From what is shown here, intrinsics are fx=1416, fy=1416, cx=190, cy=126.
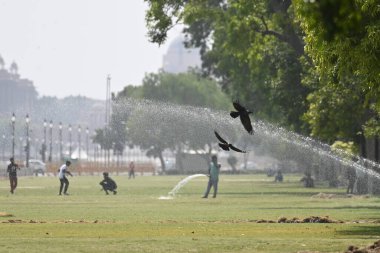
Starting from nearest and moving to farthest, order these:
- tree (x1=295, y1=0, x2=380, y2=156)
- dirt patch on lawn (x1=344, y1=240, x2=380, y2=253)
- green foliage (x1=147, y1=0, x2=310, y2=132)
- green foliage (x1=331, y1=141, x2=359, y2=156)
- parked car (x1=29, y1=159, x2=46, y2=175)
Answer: tree (x1=295, y1=0, x2=380, y2=156) → dirt patch on lawn (x1=344, y1=240, x2=380, y2=253) → green foliage (x1=147, y1=0, x2=310, y2=132) → green foliage (x1=331, y1=141, x2=359, y2=156) → parked car (x1=29, y1=159, x2=46, y2=175)

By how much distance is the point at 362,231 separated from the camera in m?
34.1

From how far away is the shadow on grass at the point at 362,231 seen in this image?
107 ft

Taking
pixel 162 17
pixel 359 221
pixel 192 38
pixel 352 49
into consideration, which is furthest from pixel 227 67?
pixel 352 49

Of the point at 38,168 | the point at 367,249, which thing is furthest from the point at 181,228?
the point at 38,168

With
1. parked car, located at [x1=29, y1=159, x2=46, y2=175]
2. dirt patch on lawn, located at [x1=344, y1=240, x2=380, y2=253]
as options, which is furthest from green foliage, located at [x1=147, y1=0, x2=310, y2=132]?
parked car, located at [x1=29, y1=159, x2=46, y2=175]

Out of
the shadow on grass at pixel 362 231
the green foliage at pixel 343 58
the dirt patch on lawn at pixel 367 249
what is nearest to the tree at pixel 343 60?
the green foliage at pixel 343 58

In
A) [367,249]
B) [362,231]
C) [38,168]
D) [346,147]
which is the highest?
[38,168]

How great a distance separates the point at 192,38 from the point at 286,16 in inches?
1671

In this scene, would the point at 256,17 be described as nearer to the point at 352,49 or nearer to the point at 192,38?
the point at 352,49

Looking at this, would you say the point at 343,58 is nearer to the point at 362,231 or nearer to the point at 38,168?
Answer: the point at 362,231

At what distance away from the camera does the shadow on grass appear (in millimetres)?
32688

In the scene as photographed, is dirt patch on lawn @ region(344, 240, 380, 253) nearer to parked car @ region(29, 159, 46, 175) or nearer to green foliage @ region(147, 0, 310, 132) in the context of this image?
green foliage @ region(147, 0, 310, 132)

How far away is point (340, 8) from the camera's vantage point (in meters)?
16.2

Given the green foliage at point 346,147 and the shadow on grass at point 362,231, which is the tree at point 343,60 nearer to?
the green foliage at point 346,147
